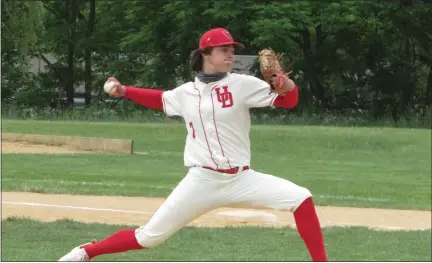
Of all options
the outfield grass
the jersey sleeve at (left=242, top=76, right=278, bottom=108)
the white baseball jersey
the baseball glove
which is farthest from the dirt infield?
the baseball glove

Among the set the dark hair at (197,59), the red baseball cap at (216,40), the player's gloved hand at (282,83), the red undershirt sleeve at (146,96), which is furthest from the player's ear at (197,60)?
the player's gloved hand at (282,83)

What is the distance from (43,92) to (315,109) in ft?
48.0

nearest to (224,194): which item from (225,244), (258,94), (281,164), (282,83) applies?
(258,94)

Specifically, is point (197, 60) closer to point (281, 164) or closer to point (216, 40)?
point (216, 40)

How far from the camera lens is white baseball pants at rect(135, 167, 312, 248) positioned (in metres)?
7.03

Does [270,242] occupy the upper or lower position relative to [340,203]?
upper

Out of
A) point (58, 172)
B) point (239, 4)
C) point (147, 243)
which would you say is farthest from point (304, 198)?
point (239, 4)

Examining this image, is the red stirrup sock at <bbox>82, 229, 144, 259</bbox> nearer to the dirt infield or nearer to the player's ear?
the player's ear

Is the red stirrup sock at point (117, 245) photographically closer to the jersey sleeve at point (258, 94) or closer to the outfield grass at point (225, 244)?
the jersey sleeve at point (258, 94)

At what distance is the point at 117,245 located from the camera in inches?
290

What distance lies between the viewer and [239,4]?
1617 inches

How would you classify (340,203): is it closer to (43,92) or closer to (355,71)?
(355,71)

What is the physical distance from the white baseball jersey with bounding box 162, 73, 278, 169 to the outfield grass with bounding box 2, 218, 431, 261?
290 centimetres

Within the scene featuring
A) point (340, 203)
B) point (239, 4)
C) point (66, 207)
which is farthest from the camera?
point (239, 4)
